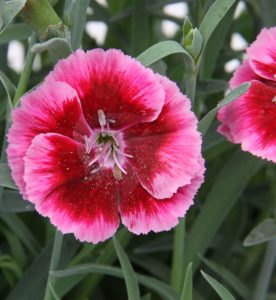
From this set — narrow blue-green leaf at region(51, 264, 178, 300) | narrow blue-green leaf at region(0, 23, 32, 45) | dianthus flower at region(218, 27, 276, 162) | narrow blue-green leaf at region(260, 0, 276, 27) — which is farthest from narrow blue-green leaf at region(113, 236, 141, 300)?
narrow blue-green leaf at region(260, 0, 276, 27)

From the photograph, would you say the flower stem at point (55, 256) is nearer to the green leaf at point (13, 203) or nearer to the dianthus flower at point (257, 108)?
the green leaf at point (13, 203)

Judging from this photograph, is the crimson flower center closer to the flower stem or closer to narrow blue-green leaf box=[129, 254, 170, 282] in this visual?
the flower stem

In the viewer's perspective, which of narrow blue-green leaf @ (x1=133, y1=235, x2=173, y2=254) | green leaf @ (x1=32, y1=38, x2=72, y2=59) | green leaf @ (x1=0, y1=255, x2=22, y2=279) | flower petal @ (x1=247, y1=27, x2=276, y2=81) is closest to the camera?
green leaf @ (x1=32, y1=38, x2=72, y2=59)

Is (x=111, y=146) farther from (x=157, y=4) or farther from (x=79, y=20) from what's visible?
(x=157, y=4)

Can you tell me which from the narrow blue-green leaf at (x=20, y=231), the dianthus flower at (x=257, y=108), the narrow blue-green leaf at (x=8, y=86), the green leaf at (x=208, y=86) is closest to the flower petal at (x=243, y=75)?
the dianthus flower at (x=257, y=108)

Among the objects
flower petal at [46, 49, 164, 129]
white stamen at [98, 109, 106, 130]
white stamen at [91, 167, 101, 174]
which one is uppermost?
flower petal at [46, 49, 164, 129]

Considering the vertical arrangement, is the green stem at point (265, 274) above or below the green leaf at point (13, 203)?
below

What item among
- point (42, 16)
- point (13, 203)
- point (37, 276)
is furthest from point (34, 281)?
point (42, 16)
